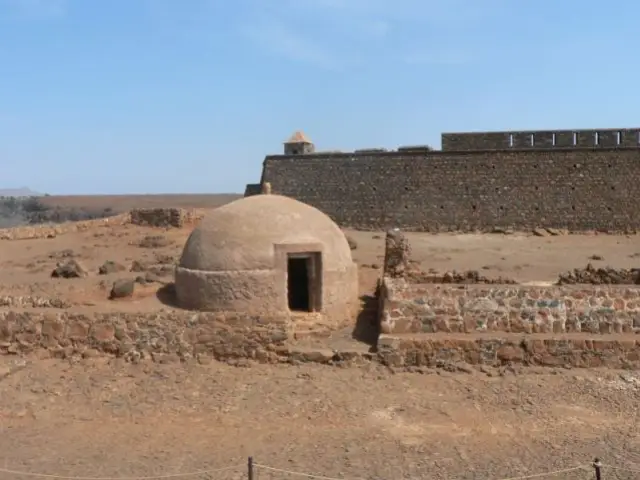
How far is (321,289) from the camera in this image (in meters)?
10.7

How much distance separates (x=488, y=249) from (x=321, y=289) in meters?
12.8

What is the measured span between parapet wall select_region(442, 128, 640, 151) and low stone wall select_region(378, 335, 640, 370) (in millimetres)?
17734

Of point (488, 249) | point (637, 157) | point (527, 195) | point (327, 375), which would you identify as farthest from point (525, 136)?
point (327, 375)

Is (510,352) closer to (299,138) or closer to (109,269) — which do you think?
(109,269)

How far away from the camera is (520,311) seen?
377 inches

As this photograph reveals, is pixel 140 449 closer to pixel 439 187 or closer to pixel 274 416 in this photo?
pixel 274 416

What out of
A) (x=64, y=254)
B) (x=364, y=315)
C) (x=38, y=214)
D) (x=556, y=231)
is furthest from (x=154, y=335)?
(x=38, y=214)

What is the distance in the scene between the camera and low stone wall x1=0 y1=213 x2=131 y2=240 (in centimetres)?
2429

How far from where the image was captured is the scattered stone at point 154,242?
21.7 m

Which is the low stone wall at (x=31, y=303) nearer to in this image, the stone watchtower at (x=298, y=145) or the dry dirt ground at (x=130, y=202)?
the stone watchtower at (x=298, y=145)

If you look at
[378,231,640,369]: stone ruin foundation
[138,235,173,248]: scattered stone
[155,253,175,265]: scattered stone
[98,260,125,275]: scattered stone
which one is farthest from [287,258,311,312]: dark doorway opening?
[138,235,173,248]: scattered stone

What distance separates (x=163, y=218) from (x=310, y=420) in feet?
65.1

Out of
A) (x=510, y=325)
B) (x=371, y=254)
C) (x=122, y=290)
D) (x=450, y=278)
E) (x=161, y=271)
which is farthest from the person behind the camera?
(x=371, y=254)

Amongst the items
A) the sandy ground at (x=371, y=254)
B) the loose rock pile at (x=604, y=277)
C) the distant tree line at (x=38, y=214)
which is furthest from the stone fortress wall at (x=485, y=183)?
the distant tree line at (x=38, y=214)
